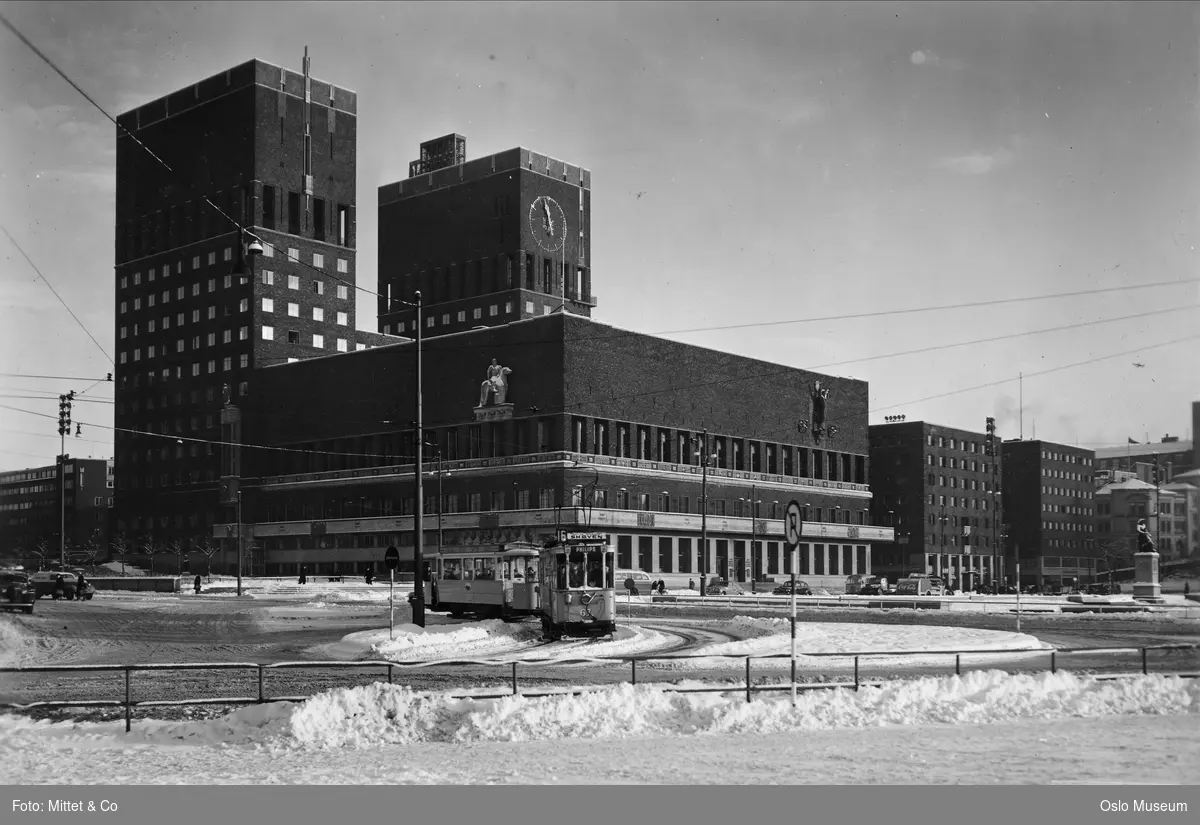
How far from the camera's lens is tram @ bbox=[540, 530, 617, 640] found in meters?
37.1

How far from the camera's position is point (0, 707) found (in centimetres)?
1900

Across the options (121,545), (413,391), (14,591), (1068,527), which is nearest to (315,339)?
(413,391)

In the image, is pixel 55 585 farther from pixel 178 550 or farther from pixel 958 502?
pixel 958 502

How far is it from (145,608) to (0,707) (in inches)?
1826

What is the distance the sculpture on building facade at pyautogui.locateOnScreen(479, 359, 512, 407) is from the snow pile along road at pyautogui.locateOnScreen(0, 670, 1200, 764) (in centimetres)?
9311

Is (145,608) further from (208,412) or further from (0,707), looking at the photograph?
(208,412)

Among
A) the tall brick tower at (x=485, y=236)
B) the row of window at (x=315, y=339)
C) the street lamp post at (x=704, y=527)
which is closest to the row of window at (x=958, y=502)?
the tall brick tower at (x=485, y=236)

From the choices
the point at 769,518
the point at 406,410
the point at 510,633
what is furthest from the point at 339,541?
the point at 510,633

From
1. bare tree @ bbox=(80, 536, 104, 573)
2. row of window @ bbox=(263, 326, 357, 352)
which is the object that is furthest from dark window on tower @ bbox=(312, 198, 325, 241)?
bare tree @ bbox=(80, 536, 104, 573)

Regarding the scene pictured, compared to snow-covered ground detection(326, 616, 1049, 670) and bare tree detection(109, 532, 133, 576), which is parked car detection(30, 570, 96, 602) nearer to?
snow-covered ground detection(326, 616, 1049, 670)

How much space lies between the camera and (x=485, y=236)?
158625 millimetres

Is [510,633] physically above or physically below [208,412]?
below

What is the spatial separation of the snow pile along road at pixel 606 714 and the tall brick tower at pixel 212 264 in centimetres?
11604

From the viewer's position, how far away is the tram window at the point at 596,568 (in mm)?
37219
